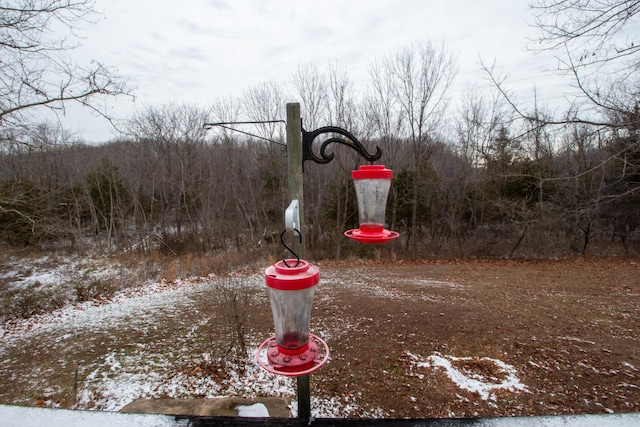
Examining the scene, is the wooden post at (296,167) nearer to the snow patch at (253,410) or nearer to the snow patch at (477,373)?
the snow patch at (253,410)

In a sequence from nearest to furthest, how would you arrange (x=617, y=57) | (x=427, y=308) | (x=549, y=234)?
(x=617, y=57)
(x=427, y=308)
(x=549, y=234)

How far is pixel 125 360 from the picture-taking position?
4707 millimetres

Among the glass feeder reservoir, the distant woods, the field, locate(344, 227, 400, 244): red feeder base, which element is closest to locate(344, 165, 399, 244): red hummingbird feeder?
locate(344, 227, 400, 244): red feeder base

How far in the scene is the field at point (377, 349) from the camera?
12.1 ft

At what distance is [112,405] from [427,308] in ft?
18.2

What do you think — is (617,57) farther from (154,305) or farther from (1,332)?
(1,332)

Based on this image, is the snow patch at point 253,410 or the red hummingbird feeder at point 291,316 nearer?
the red hummingbird feeder at point 291,316

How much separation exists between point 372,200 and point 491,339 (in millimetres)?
4503

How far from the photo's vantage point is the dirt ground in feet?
11.7

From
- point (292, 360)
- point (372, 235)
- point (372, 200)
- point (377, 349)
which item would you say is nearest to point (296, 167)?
point (372, 200)

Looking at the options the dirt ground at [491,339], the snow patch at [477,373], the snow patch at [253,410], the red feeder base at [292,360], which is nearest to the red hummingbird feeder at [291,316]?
the red feeder base at [292,360]

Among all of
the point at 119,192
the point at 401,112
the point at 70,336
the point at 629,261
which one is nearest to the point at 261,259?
the point at 70,336

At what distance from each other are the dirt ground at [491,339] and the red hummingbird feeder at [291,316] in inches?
110

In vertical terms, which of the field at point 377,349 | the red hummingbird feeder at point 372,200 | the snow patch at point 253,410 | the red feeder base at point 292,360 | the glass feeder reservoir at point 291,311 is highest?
the red hummingbird feeder at point 372,200
